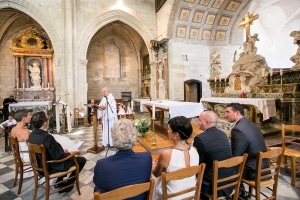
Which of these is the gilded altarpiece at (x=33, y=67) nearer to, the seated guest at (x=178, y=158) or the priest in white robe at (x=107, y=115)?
the priest in white robe at (x=107, y=115)

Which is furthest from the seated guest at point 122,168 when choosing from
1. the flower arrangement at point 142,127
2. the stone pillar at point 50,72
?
the stone pillar at point 50,72

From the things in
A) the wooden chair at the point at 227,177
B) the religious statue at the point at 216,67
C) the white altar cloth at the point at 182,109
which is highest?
the religious statue at the point at 216,67

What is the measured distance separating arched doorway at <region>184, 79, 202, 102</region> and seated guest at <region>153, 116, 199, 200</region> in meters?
8.54

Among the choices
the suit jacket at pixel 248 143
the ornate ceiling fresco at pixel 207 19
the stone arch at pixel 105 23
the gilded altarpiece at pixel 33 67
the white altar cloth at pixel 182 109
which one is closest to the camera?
the suit jacket at pixel 248 143

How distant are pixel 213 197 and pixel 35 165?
2364mm

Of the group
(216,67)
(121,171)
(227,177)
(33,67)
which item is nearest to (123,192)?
(121,171)

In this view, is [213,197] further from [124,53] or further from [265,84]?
[124,53]

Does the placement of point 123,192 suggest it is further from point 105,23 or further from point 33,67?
point 33,67

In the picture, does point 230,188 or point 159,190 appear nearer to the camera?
point 159,190

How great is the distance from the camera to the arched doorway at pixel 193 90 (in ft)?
33.3

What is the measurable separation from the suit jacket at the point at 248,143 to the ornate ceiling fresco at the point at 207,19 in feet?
26.9

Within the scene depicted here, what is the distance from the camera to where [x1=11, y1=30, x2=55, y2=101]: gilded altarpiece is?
10.9 meters

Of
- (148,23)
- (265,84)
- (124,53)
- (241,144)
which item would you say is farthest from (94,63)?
(241,144)

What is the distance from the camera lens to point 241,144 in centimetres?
211
